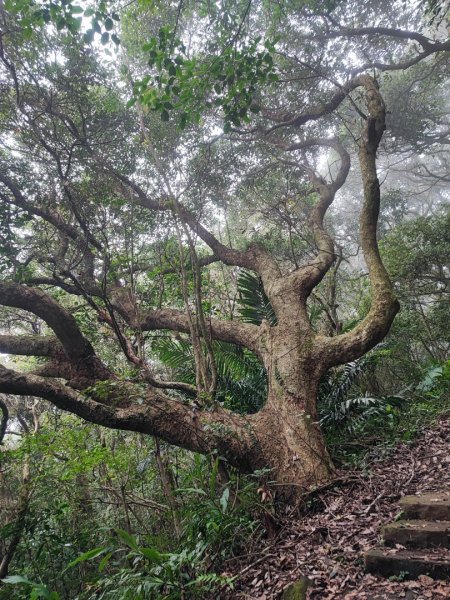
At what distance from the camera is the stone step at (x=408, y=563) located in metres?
2.25

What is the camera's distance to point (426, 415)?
4.92 meters

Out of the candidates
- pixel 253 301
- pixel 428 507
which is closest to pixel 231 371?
pixel 253 301

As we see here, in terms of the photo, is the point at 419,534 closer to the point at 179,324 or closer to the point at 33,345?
the point at 179,324

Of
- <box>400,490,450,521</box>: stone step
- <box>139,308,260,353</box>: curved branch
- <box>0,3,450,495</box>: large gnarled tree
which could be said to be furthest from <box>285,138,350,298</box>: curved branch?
<box>400,490,450,521</box>: stone step

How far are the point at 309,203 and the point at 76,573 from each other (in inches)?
423

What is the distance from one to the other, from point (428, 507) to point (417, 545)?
1.18 ft

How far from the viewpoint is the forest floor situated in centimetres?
236

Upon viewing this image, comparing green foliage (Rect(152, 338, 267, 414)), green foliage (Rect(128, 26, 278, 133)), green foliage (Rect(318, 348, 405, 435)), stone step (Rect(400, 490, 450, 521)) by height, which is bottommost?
stone step (Rect(400, 490, 450, 521))

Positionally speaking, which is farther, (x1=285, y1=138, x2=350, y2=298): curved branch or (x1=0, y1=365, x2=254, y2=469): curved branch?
(x1=285, y1=138, x2=350, y2=298): curved branch

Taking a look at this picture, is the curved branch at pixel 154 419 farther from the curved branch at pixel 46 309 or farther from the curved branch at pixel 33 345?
the curved branch at pixel 33 345

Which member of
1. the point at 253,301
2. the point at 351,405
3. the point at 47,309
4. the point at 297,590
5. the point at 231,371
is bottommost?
the point at 297,590

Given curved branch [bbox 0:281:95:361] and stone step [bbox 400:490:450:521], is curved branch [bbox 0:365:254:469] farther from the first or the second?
stone step [bbox 400:490:450:521]

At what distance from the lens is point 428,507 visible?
2.77 meters

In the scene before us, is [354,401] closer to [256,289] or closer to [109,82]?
[256,289]
